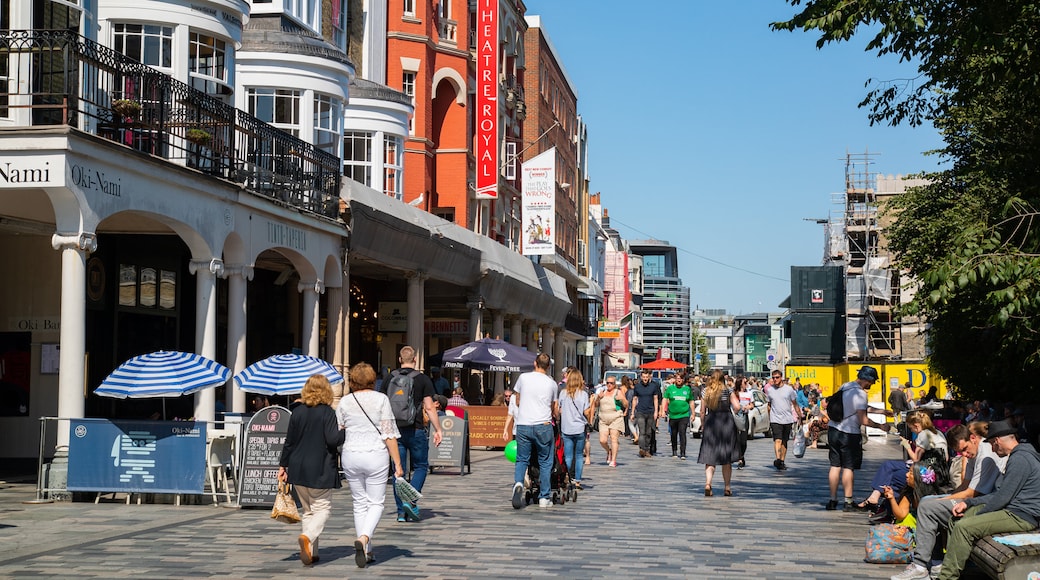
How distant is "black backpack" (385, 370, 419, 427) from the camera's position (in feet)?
46.9

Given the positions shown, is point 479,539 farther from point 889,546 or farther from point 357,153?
point 357,153

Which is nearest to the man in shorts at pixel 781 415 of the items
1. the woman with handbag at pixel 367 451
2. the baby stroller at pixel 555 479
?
the baby stroller at pixel 555 479

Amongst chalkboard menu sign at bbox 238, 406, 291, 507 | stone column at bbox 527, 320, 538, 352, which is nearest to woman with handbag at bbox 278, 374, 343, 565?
chalkboard menu sign at bbox 238, 406, 291, 507

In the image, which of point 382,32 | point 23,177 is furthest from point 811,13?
point 382,32

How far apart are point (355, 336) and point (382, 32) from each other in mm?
8402

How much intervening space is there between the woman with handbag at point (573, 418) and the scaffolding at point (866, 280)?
46.1 metres

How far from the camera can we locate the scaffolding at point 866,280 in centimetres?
6438

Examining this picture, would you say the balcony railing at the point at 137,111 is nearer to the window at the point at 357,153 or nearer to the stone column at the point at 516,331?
the window at the point at 357,153

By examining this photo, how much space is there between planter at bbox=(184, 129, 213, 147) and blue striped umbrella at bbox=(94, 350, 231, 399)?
4.44 m

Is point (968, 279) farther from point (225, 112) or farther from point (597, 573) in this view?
point (225, 112)

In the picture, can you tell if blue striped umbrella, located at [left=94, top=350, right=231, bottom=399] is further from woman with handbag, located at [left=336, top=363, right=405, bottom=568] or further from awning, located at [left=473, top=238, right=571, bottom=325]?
awning, located at [left=473, top=238, right=571, bottom=325]

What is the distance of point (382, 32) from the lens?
1353 inches

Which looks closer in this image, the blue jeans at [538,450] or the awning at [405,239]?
the blue jeans at [538,450]

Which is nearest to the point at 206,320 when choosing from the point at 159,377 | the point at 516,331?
the point at 159,377
